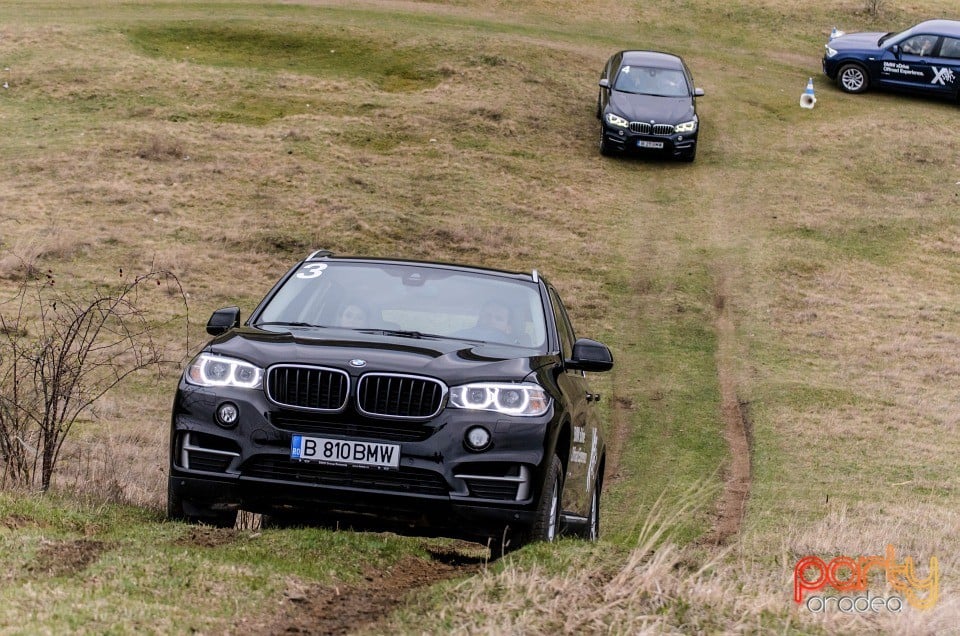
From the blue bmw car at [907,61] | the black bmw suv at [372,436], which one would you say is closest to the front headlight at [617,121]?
the blue bmw car at [907,61]

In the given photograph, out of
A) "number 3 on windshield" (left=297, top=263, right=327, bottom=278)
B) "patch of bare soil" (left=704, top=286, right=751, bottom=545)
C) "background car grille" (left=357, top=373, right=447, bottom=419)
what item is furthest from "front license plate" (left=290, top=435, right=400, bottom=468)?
"patch of bare soil" (left=704, top=286, right=751, bottom=545)

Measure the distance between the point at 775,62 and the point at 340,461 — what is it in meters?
30.2

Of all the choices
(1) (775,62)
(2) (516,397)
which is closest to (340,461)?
(2) (516,397)

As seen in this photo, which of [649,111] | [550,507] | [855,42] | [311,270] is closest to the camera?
[550,507]

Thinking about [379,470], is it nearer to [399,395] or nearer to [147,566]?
[399,395]

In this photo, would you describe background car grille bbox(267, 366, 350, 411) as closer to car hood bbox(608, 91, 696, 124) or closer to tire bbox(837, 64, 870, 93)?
car hood bbox(608, 91, 696, 124)

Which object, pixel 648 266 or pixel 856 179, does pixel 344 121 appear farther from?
pixel 856 179

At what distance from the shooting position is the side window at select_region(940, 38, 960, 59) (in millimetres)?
29406

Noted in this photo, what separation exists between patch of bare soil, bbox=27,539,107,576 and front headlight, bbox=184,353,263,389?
3.22 feet

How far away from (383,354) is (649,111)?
20182 millimetres

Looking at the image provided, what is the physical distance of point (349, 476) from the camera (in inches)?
239

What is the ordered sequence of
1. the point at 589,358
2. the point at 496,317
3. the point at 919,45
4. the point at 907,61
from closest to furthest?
1. the point at 589,358
2. the point at 496,317
3. the point at 919,45
4. the point at 907,61

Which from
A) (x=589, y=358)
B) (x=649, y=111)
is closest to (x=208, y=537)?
(x=589, y=358)
